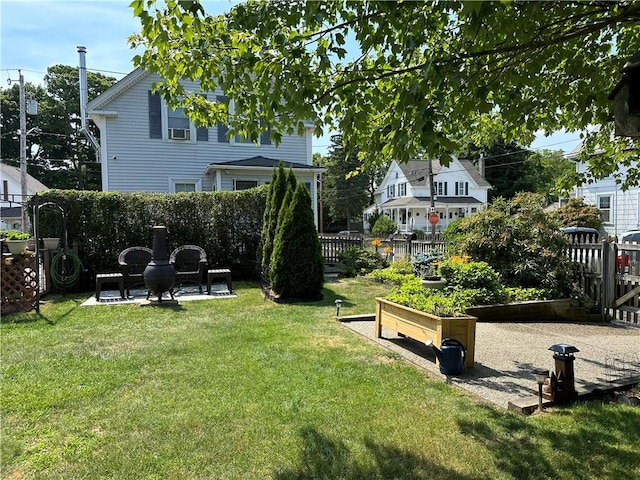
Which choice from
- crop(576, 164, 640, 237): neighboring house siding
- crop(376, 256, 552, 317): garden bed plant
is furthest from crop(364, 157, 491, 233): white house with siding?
crop(376, 256, 552, 317): garden bed plant

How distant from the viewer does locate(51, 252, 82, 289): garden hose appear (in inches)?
372

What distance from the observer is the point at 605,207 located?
18.7m

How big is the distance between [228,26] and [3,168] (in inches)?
1555

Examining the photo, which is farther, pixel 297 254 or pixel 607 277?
pixel 297 254

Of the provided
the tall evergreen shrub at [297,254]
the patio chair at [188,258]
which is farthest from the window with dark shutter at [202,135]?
the tall evergreen shrub at [297,254]

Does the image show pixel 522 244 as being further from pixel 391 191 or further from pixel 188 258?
pixel 391 191

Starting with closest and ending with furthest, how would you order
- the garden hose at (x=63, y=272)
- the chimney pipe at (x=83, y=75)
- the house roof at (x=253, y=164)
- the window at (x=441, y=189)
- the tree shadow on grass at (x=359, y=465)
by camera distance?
1. the tree shadow on grass at (x=359, y=465)
2. the garden hose at (x=63, y=272)
3. the house roof at (x=253, y=164)
4. the chimney pipe at (x=83, y=75)
5. the window at (x=441, y=189)

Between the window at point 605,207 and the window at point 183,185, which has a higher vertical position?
the window at point 183,185

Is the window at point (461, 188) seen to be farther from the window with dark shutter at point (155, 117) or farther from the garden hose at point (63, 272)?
the garden hose at point (63, 272)

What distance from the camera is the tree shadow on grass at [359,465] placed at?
2594 mm

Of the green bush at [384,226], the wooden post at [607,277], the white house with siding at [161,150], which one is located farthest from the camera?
the green bush at [384,226]

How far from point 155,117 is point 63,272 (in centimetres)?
765

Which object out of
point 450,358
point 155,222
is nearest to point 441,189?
point 155,222

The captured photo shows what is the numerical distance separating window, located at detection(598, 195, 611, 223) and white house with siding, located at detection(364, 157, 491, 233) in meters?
21.6
